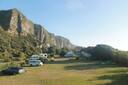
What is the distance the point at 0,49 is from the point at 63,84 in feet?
278

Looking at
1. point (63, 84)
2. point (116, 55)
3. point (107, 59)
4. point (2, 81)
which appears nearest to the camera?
point (63, 84)

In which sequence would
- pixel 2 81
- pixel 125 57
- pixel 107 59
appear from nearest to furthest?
pixel 2 81, pixel 125 57, pixel 107 59

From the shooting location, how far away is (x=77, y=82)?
128ft

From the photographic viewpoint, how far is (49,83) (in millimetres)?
38750

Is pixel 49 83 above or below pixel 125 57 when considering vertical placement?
below

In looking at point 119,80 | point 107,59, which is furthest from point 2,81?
point 107,59

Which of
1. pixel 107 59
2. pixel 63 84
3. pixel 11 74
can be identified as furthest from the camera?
pixel 107 59

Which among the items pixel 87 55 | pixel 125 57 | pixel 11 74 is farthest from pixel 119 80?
pixel 87 55

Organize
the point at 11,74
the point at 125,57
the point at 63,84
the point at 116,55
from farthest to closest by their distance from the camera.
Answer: the point at 116,55 < the point at 125,57 < the point at 11,74 < the point at 63,84

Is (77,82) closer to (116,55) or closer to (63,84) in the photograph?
(63,84)

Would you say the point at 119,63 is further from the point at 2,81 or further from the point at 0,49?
the point at 0,49

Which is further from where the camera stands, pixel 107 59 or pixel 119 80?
pixel 107 59

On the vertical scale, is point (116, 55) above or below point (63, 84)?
above

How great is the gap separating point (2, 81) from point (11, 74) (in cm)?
750
